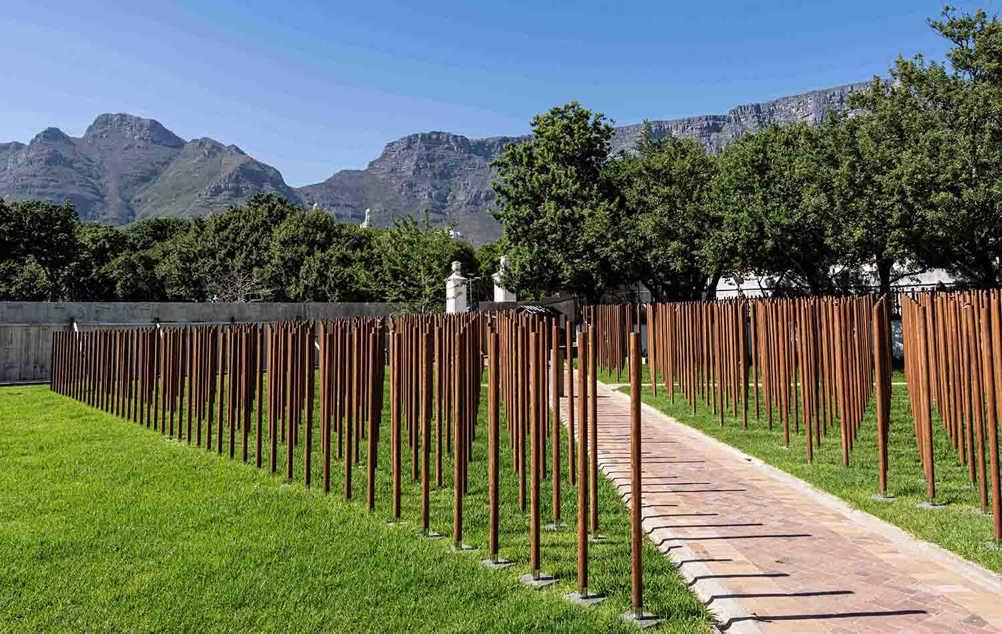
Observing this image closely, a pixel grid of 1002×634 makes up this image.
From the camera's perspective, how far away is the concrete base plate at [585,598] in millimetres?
3770

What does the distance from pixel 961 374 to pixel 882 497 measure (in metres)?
1.65

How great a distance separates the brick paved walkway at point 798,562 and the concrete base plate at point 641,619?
34 cm

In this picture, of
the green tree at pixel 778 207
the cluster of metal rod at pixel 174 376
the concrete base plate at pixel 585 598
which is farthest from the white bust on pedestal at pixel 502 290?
the concrete base plate at pixel 585 598

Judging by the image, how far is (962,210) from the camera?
607 inches

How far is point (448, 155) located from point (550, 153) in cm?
16166

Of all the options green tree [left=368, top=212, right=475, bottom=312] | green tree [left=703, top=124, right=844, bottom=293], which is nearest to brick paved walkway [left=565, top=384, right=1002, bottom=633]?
green tree [left=703, top=124, right=844, bottom=293]

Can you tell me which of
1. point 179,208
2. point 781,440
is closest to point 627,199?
point 781,440

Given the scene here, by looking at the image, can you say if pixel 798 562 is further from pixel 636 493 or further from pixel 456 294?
pixel 456 294

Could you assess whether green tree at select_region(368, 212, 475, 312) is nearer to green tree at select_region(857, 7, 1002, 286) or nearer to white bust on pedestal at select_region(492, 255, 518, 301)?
white bust on pedestal at select_region(492, 255, 518, 301)

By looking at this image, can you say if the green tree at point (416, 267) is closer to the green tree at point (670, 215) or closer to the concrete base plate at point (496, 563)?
the green tree at point (670, 215)

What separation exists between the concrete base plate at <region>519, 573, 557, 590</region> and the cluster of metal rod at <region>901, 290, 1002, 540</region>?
10.6 feet

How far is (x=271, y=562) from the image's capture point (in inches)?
171

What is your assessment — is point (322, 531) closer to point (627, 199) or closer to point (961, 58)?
point (961, 58)

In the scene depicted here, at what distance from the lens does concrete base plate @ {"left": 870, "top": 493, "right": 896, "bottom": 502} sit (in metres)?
5.78
